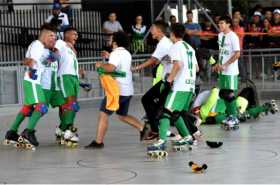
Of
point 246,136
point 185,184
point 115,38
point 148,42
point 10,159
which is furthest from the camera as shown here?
point 148,42

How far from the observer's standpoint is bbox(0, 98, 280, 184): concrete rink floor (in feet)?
30.7

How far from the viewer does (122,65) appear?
11.7 metres

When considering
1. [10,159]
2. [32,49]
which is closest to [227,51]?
[32,49]

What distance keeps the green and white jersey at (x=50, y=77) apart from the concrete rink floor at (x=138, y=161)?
91 centimetres

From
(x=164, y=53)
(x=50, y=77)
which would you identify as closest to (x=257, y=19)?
(x=164, y=53)

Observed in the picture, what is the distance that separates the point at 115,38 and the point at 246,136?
270 centimetres

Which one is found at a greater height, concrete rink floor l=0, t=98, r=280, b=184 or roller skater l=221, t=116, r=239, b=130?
roller skater l=221, t=116, r=239, b=130

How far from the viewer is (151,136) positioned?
40.9 feet

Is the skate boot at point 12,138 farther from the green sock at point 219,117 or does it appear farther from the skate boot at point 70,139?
the green sock at point 219,117

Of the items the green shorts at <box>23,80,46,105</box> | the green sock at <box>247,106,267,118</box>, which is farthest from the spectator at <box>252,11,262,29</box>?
the green shorts at <box>23,80,46,105</box>

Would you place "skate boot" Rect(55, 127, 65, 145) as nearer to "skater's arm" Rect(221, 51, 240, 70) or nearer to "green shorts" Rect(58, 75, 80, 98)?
"green shorts" Rect(58, 75, 80, 98)

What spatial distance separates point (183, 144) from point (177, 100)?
2.35ft

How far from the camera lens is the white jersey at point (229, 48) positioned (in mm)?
13359

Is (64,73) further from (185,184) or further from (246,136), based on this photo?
(185,184)
